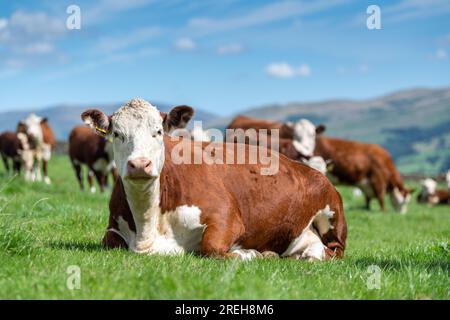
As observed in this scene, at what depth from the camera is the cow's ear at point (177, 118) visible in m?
7.62

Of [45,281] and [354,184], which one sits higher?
[45,281]

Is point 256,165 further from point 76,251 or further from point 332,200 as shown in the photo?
point 76,251

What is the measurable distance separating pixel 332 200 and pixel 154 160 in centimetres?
307

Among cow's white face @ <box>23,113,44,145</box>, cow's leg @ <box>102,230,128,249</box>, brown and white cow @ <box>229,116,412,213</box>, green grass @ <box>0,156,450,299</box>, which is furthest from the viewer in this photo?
cow's white face @ <box>23,113,44,145</box>

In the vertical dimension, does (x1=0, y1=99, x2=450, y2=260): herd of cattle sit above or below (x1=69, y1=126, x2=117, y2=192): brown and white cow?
above

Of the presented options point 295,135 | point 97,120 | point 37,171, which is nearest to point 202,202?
point 97,120

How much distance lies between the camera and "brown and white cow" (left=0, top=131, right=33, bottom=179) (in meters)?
29.8

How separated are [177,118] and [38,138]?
2393cm

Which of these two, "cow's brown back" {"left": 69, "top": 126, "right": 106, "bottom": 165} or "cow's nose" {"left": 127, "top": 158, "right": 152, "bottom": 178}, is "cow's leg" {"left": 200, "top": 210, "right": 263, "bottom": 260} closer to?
"cow's nose" {"left": 127, "top": 158, "right": 152, "bottom": 178}

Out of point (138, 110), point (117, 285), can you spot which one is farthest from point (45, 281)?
point (138, 110)

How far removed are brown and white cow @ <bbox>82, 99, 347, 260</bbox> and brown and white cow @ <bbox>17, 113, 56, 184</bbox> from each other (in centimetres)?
2238

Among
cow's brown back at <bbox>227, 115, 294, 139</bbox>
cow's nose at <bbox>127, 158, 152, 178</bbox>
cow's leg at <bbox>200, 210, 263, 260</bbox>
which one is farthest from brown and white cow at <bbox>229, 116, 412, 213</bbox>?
cow's nose at <bbox>127, 158, 152, 178</bbox>

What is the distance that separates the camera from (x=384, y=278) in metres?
5.97

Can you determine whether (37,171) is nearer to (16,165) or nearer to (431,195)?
(16,165)
